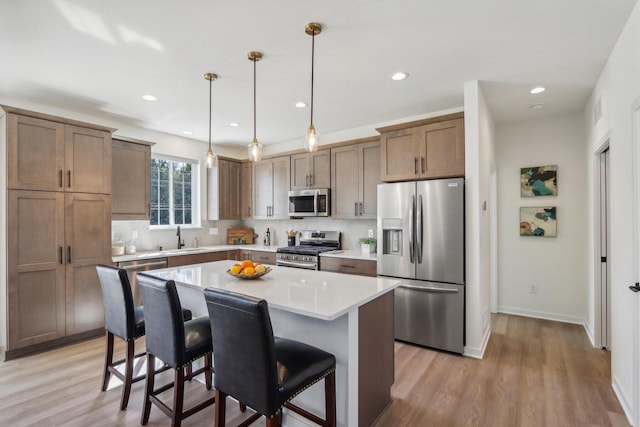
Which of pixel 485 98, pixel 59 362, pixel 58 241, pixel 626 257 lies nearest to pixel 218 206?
pixel 58 241

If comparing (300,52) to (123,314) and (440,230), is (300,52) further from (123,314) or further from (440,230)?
(123,314)

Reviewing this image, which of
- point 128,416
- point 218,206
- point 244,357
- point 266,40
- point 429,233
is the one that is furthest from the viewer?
point 218,206

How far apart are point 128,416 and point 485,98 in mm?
4317

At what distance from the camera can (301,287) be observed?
2160 millimetres

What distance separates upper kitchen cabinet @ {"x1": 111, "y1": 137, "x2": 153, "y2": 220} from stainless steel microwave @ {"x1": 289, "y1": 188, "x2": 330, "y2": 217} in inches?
79.2

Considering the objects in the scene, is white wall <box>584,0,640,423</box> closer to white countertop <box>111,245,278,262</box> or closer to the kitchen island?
the kitchen island

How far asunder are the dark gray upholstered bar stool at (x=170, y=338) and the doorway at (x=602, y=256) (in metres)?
3.85

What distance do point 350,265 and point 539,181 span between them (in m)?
2.75

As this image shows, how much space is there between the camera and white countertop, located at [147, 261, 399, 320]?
1685 mm

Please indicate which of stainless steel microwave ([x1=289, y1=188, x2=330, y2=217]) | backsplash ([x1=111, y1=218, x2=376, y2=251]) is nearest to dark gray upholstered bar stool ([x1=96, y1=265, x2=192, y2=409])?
backsplash ([x1=111, y1=218, x2=376, y2=251])

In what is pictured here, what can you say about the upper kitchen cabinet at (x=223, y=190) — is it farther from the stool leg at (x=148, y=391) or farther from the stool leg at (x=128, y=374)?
the stool leg at (x=148, y=391)

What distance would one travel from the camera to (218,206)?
5.33 metres

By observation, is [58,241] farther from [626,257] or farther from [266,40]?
[626,257]

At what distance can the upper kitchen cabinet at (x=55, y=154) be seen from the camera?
312cm
